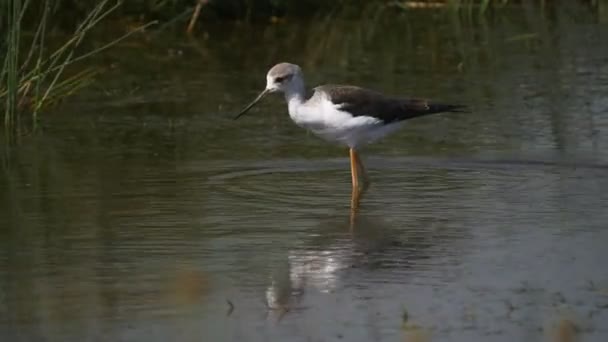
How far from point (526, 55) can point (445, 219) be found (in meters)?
5.77

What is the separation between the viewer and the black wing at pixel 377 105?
9031mm

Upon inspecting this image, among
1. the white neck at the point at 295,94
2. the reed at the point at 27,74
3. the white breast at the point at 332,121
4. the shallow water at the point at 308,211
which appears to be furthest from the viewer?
the reed at the point at 27,74

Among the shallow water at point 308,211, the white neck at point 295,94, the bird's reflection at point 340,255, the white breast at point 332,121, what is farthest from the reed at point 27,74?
the bird's reflection at point 340,255

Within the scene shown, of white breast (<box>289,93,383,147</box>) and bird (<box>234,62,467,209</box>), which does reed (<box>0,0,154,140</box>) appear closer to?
bird (<box>234,62,467,209</box>)

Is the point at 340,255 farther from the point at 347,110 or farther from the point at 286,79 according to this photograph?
the point at 286,79

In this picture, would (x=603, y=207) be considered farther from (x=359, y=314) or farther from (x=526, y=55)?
(x=526, y=55)

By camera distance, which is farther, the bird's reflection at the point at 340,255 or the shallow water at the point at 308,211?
the bird's reflection at the point at 340,255

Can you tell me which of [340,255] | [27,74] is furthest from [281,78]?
[27,74]

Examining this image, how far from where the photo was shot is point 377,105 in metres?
9.11

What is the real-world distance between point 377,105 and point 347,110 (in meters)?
0.21

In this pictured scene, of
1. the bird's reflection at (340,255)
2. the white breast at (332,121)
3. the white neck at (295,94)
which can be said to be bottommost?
the bird's reflection at (340,255)

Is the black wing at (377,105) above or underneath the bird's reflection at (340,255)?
above

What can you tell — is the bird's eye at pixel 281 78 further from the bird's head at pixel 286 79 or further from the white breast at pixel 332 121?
the white breast at pixel 332 121

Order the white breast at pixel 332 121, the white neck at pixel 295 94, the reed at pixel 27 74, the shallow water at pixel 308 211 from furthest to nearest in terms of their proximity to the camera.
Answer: the reed at pixel 27 74, the white neck at pixel 295 94, the white breast at pixel 332 121, the shallow water at pixel 308 211
